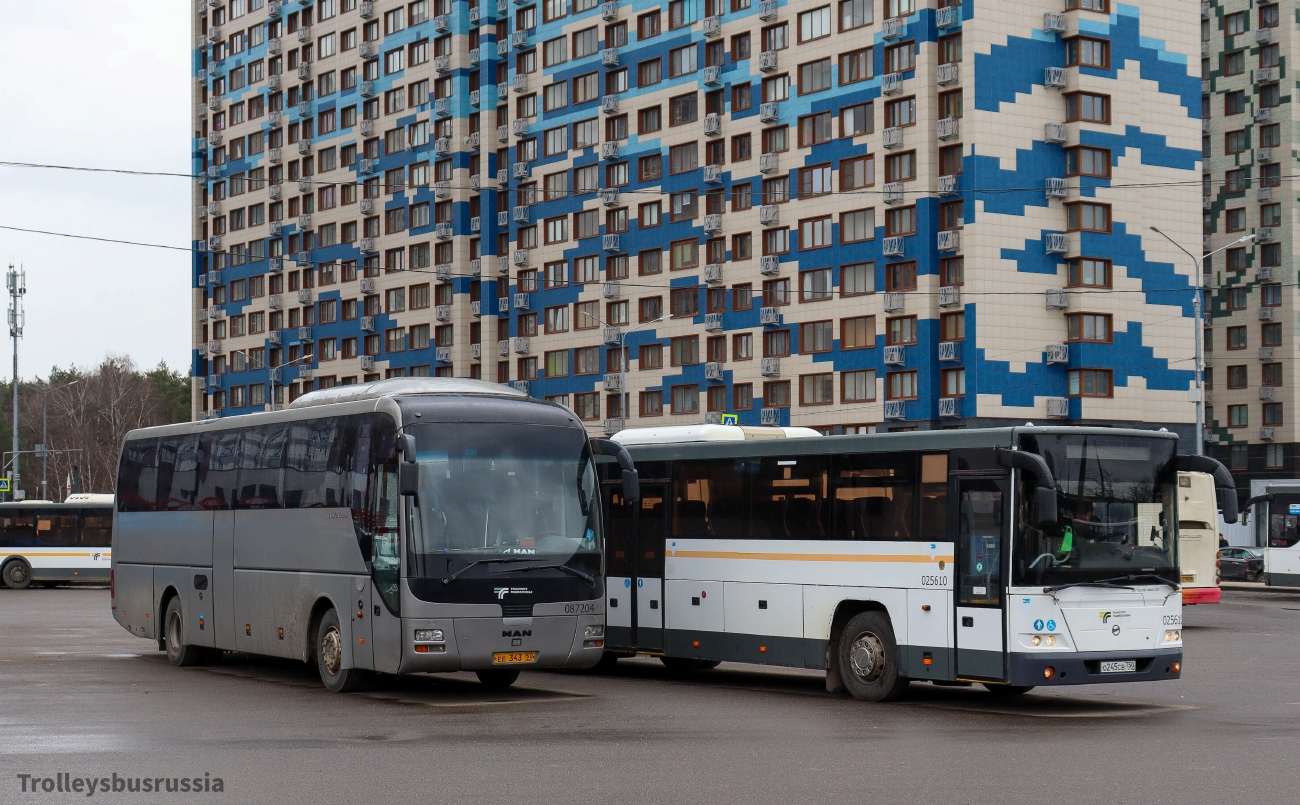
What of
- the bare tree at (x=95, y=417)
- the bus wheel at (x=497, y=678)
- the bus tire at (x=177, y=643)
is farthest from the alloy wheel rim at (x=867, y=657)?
the bare tree at (x=95, y=417)

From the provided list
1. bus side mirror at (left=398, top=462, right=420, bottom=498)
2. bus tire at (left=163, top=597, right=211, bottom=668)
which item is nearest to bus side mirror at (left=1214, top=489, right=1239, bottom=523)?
bus side mirror at (left=398, top=462, right=420, bottom=498)

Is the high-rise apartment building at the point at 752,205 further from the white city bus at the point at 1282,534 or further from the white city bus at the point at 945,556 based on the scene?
the white city bus at the point at 945,556

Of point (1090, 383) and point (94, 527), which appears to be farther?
point (1090, 383)

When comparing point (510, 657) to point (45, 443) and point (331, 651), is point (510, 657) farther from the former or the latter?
point (45, 443)

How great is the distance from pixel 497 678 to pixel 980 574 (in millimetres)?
5729

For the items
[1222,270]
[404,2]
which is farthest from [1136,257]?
[404,2]

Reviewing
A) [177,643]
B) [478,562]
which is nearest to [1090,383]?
[177,643]

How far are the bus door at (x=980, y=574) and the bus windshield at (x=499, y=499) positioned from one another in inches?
152

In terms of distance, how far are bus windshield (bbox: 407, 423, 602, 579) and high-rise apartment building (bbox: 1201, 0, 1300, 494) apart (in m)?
77.2

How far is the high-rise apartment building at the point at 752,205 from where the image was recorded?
69000 millimetres

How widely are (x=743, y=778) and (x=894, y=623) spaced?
5.89 meters

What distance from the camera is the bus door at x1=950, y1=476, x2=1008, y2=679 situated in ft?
54.0

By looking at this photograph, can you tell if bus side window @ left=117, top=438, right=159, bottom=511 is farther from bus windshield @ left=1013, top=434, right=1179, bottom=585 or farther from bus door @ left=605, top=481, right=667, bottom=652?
bus windshield @ left=1013, top=434, right=1179, bottom=585

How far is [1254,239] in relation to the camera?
92562 mm
